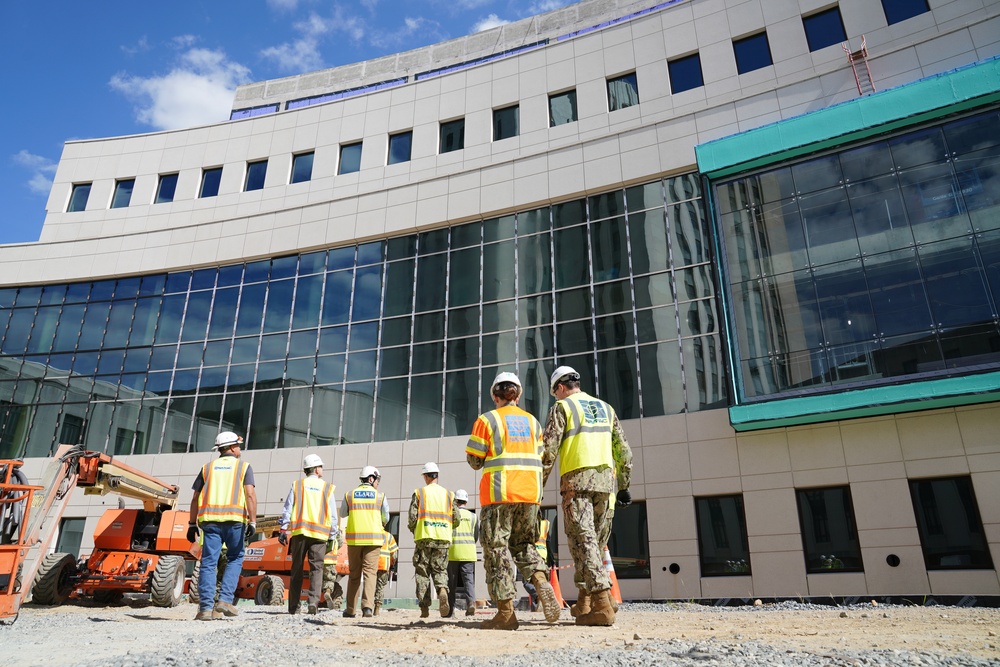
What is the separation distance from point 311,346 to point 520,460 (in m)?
16.2

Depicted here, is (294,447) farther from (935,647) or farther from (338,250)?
(935,647)

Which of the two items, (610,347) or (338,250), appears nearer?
(610,347)

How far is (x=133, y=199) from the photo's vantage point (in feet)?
84.1

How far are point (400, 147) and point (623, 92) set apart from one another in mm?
7909

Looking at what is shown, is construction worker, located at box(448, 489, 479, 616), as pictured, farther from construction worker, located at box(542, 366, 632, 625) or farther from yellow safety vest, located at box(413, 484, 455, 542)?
construction worker, located at box(542, 366, 632, 625)

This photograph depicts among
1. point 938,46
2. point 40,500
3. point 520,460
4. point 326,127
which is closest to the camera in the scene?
point 520,460

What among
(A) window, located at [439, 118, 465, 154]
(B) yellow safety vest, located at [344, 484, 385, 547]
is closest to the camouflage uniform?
(B) yellow safety vest, located at [344, 484, 385, 547]

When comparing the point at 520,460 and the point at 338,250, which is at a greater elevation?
the point at 338,250

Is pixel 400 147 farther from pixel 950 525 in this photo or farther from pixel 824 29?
pixel 950 525

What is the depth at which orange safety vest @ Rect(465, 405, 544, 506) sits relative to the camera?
5.64 m

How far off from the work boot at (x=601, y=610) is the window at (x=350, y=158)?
20456mm

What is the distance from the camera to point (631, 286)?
56.7ft

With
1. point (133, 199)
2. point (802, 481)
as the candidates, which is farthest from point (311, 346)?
point (802, 481)

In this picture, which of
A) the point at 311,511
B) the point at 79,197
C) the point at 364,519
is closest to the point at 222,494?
the point at 311,511
